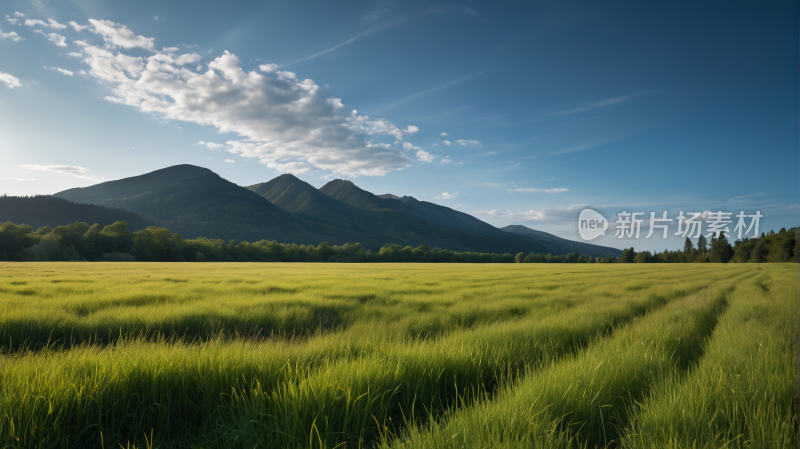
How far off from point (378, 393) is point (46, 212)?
259514 millimetres

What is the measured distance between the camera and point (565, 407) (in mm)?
2654

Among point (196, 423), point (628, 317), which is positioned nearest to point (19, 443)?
point (196, 423)

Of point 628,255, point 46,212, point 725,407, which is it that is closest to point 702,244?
point 628,255

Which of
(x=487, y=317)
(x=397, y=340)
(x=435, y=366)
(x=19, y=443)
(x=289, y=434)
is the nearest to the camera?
(x=19, y=443)

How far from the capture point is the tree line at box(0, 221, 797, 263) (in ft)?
212

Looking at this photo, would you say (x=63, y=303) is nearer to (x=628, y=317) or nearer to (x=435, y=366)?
(x=435, y=366)

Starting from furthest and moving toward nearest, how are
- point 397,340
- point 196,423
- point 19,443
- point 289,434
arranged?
point 397,340
point 196,423
point 289,434
point 19,443

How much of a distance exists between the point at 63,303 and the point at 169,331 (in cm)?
351

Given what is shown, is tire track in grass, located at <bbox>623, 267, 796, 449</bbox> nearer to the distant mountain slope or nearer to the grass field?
the grass field

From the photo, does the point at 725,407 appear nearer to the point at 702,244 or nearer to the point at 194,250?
the point at 194,250

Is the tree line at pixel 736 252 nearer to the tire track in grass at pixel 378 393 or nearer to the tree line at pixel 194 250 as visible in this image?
the tree line at pixel 194 250

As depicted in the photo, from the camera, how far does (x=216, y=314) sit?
716 centimetres

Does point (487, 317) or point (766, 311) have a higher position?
point (766, 311)

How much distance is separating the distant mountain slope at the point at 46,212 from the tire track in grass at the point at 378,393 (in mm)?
237202
